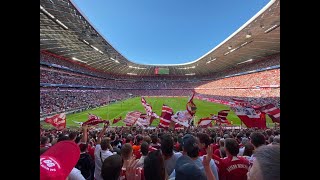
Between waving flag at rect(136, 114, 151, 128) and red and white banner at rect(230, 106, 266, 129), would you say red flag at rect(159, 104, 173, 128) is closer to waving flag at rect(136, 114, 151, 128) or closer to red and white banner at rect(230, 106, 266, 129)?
waving flag at rect(136, 114, 151, 128)

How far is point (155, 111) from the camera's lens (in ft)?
124

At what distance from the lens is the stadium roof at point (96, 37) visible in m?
26.5

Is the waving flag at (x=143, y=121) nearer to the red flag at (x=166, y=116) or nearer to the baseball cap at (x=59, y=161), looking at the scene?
the red flag at (x=166, y=116)

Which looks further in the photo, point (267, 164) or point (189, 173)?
point (189, 173)

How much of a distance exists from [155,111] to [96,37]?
15.0 metres

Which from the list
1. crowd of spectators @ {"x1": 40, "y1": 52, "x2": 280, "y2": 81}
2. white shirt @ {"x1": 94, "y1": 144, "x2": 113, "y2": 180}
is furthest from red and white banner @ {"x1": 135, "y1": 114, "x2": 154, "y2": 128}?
crowd of spectators @ {"x1": 40, "y1": 52, "x2": 280, "y2": 81}

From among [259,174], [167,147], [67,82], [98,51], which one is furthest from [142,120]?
[67,82]

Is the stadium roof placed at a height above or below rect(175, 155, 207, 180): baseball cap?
above

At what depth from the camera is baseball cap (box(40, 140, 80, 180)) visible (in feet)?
4.97

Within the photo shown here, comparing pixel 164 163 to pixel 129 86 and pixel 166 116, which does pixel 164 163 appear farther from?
pixel 129 86

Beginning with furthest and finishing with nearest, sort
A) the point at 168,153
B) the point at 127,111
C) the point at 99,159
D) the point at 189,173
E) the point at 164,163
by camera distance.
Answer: the point at 127,111
the point at 99,159
the point at 168,153
the point at 164,163
the point at 189,173

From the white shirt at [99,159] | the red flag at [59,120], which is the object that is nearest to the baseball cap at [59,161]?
the white shirt at [99,159]

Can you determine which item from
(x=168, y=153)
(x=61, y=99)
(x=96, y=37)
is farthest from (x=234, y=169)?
(x=61, y=99)
